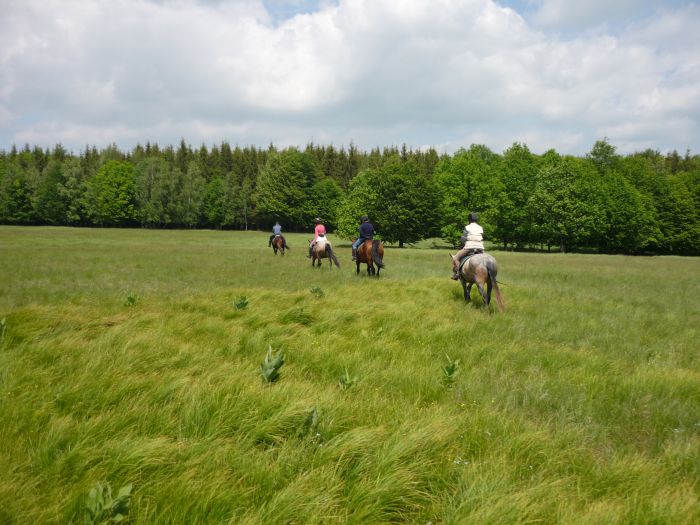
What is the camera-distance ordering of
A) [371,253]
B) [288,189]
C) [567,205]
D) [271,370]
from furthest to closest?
[288,189] < [567,205] < [371,253] < [271,370]

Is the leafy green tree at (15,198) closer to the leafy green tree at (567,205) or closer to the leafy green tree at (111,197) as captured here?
the leafy green tree at (111,197)

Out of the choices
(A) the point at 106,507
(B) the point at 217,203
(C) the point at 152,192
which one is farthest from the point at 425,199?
(A) the point at 106,507

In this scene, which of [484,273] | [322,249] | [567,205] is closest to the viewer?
[484,273]

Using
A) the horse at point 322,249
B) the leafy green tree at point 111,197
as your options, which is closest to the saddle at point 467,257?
the horse at point 322,249

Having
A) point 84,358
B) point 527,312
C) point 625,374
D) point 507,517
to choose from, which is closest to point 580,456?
point 507,517

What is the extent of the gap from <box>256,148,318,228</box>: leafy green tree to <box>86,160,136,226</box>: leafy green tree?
28621 millimetres

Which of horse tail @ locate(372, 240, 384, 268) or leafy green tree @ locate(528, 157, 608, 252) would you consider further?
→ leafy green tree @ locate(528, 157, 608, 252)

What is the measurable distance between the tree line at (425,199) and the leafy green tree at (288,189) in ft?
0.88

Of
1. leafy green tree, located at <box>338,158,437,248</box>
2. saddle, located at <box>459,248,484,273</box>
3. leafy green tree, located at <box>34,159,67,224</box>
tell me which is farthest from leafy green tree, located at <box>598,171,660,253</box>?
leafy green tree, located at <box>34,159,67,224</box>

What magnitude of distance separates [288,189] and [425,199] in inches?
1335

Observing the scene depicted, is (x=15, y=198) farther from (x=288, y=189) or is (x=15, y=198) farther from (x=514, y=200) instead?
(x=514, y=200)

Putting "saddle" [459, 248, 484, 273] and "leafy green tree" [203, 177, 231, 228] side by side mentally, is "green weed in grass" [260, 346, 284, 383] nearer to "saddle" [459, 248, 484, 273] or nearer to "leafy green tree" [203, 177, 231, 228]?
"saddle" [459, 248, 484, 273]

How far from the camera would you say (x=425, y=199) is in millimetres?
60125

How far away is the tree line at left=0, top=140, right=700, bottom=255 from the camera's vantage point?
56062 millimetres
